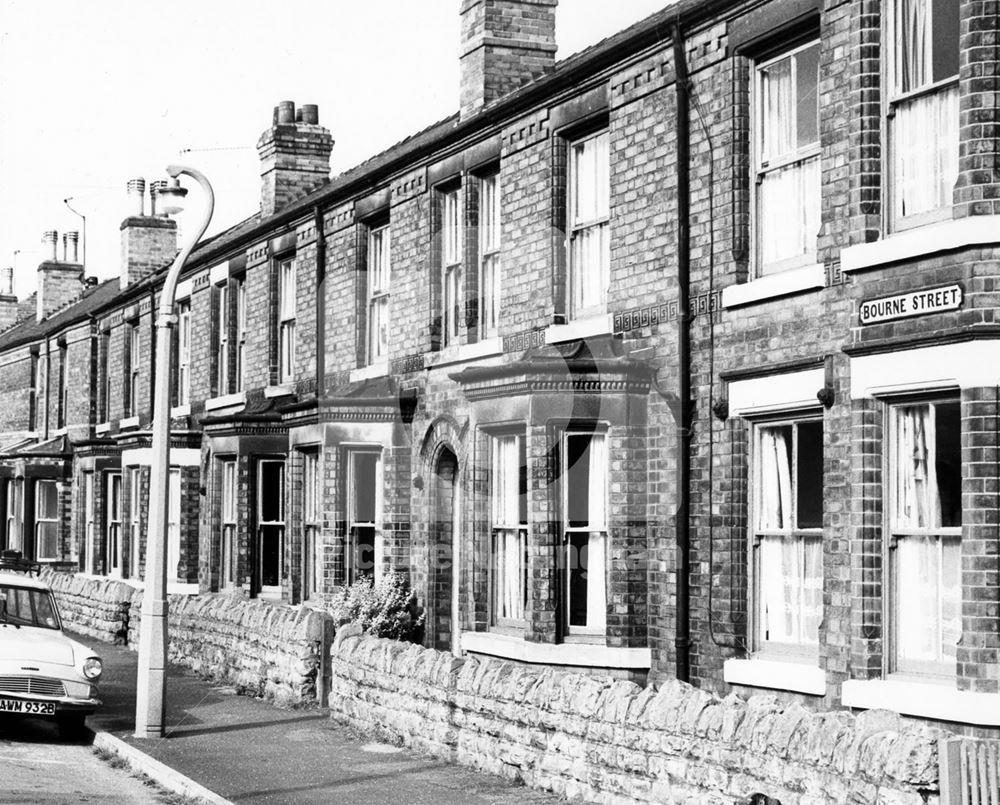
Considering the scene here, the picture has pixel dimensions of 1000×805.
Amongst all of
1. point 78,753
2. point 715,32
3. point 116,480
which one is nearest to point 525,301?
point 715,32

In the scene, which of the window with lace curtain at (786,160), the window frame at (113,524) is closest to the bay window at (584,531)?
the window with lace curtain at (786,160)

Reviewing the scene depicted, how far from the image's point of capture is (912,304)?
1076 centimetres

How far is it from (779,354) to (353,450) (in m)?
9.15

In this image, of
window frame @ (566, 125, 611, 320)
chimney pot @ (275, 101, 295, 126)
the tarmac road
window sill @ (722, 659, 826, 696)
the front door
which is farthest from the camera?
chimney pot @ (275, 101, 295, 126)

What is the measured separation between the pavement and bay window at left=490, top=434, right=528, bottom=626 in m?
1.99

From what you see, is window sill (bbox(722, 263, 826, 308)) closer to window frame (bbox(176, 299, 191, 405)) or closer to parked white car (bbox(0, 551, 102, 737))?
parked white car (bbox(0, 551, 102, 737))

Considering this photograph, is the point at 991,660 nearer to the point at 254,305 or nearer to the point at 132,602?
the point at 254,305

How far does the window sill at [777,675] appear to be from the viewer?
38.3 ft

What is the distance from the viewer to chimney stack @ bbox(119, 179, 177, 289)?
33.7 m

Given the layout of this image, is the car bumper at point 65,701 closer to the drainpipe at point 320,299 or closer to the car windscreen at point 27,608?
the car windscreen at point 27,608

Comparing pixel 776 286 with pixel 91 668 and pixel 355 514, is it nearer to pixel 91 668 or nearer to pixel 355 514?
pixel 91 668

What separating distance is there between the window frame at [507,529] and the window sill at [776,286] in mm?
3365

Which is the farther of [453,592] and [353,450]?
[353,450]

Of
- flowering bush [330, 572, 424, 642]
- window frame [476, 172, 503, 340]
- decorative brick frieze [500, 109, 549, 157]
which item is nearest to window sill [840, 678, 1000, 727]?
decorative brick frieze [500, 109, 549, 157]
